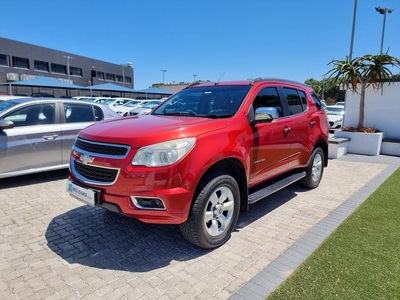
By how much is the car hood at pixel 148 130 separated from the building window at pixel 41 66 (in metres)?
42.7

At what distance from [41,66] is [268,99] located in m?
43.8

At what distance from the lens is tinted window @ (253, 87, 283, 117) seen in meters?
3.88

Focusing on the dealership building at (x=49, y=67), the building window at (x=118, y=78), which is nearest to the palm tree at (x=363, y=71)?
the dealership building at (x=49, y=67)

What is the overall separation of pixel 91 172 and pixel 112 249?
0.94 m

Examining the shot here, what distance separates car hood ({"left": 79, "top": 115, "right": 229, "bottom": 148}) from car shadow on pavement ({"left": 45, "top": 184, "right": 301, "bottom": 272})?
127 centimetres

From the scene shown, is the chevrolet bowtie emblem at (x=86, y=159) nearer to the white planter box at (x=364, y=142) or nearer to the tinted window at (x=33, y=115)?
the tinted window at (x=33, y=115)

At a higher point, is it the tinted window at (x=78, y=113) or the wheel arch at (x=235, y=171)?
the tinted window at (x=78, y=113)

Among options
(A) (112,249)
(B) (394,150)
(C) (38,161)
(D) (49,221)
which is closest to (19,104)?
(C) (38,161)

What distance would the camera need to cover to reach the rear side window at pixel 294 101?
4645mm

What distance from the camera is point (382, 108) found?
32.3ft

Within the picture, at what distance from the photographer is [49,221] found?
3.91 metres

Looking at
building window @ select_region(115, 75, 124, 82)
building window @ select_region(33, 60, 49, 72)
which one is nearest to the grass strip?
building window @ select_region(33, 60, 49, 72)

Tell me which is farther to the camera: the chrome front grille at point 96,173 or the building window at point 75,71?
the building window at point 75,71

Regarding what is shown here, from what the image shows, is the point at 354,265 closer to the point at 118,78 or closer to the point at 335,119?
the point at 335,119
